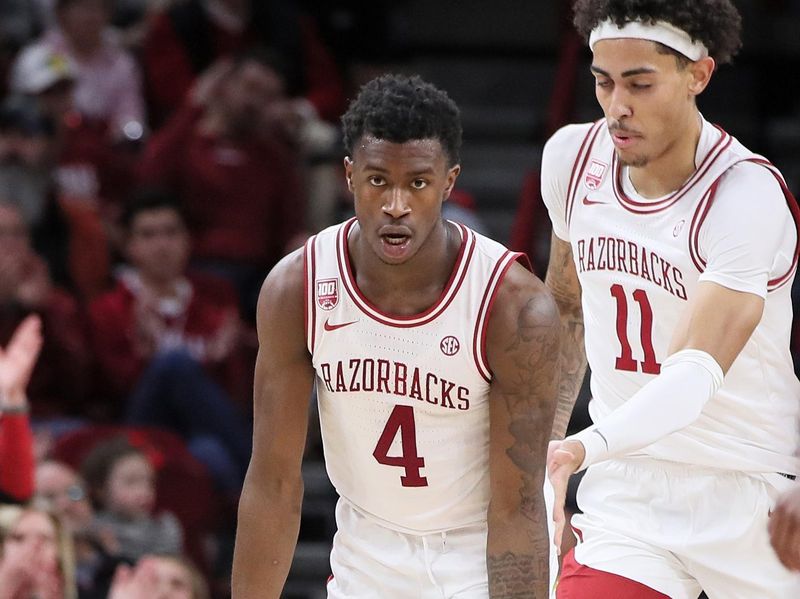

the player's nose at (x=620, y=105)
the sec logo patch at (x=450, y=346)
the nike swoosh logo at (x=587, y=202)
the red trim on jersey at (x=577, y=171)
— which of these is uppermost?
the player's nose at (x=620, y=105)

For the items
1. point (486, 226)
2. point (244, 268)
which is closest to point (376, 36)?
point (486, 226)

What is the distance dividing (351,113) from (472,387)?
0.71 metres

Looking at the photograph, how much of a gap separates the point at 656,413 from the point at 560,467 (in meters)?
0.30

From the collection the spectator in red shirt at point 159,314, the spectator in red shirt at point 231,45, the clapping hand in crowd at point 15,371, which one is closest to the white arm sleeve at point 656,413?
the clapping hand in crowd at point 15,371

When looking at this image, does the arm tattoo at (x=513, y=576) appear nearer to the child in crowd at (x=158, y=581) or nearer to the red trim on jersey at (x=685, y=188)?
the red trim on jersey at (x=685, y=188)

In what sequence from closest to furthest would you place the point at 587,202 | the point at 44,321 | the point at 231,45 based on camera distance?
1. the point at 587,202
2. the point at 44,321
3. the point at 231,45

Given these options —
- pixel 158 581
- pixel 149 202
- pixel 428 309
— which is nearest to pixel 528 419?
pixel 428 309

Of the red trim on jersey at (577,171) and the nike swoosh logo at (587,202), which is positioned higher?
the red trim on jersey at (577,171)

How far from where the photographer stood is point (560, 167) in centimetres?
427

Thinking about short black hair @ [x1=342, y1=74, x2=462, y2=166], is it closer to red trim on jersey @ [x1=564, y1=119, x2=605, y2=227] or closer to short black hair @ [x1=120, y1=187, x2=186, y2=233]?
red trim on jersey @ [x1=564, y1=119, x2=605, y2=227]

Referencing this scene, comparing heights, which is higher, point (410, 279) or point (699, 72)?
point (699, 72)

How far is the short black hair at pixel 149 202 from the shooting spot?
306 inches

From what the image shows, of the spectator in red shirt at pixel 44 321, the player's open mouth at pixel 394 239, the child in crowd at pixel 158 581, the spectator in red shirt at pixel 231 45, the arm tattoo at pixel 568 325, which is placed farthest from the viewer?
the spectator in red shirt at pixel 231 45

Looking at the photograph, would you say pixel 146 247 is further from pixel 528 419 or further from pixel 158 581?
pixel 528 419
